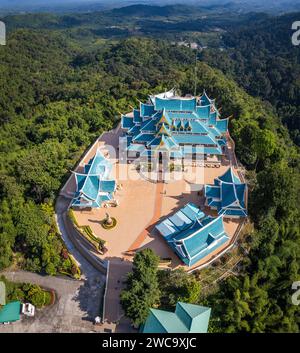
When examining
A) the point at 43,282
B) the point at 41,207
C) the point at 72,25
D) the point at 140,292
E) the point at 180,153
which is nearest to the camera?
the point at 140,292

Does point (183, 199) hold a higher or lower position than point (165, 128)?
lower

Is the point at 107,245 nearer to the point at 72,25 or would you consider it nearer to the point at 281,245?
the point at 281,245

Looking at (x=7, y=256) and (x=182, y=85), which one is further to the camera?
(x=182, y=85)

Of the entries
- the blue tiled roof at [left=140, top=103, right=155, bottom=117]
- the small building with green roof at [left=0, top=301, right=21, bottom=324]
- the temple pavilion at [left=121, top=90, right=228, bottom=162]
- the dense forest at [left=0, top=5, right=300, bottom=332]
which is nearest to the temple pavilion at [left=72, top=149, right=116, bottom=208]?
the dense forest at [left=0, top=5, right=300, bottom=332]

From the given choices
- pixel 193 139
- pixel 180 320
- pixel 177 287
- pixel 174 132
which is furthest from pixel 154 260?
pixel 174 132

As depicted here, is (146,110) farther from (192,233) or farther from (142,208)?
(192,233)

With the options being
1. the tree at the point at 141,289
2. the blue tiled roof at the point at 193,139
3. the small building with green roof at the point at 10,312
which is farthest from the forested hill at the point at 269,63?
the small building with green roof at the point at 10,312

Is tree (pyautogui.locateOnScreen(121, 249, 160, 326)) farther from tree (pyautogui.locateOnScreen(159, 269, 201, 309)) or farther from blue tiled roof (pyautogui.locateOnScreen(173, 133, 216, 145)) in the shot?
blue tiled roof (pyautogui.locateOnScreen(173, 133, 216, 145))

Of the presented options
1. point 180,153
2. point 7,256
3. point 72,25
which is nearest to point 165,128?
point 180,153
